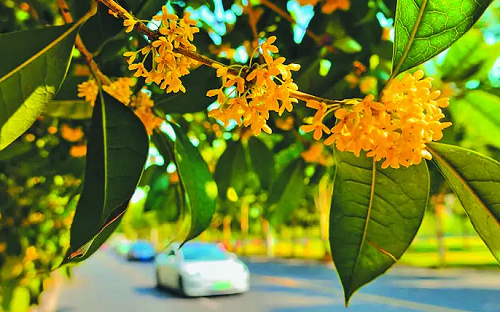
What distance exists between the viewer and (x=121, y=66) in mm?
898

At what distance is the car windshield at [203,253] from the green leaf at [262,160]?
819 centimetres

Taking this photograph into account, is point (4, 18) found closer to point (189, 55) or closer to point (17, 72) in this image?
point (17, 72)

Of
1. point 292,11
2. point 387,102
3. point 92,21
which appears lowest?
point 387,102

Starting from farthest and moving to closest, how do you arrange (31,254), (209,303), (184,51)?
(209,303) → (31,254) → (184,51)

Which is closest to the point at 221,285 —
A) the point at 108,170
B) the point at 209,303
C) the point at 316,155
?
the point at 209,303

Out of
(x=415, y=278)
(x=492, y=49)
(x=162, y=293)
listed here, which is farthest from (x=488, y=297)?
(x=492, y=49)

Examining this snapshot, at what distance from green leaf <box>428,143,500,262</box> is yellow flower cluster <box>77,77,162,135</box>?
0.35 meters

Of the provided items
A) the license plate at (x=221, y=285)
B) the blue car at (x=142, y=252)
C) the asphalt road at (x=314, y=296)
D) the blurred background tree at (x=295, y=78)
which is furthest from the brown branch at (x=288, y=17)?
the blue car at (x=142, y=252)

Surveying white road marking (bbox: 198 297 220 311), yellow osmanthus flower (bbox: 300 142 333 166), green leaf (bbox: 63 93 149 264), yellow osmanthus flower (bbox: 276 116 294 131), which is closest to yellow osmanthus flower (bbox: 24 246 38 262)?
yellow osmanthus flower (bbox: 300 142 333 166)

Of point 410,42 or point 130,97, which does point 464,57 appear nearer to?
point 410,42

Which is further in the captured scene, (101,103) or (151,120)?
(151,120)

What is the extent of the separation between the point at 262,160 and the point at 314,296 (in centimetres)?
814

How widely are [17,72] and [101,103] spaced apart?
0.10 m

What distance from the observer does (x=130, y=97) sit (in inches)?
27.2
